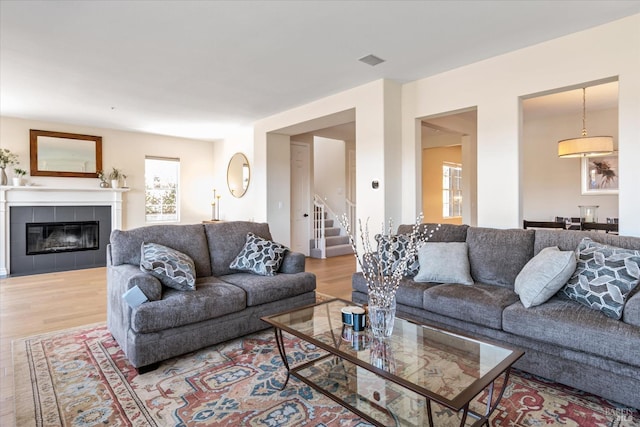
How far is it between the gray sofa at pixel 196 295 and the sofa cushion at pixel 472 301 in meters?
1.18

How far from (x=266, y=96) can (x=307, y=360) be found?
358 centimetres

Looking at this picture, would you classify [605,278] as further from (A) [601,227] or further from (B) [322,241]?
(B) [322,241]

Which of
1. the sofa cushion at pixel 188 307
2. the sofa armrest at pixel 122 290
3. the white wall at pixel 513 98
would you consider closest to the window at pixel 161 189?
the sofa armrest at pixel 122 290

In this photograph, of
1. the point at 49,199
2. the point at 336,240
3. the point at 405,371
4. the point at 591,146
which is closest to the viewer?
the point at 405,371

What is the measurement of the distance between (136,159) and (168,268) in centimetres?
513

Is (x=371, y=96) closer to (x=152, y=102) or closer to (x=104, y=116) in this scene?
(x=152, y=102)

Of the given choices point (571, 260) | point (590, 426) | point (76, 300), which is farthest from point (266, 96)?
point (590, 426)

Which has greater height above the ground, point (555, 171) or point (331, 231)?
point (555, 171)

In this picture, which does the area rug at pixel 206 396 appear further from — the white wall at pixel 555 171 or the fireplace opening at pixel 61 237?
the white wall at pixel 555 171

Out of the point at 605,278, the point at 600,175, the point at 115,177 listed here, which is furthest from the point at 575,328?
the point at 115,177

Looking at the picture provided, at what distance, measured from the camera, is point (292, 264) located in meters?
3.42

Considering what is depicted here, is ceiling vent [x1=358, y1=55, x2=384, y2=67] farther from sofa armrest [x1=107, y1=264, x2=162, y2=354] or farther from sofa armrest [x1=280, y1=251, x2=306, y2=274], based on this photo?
sofa armrest [x1=107, y1=264, x2=162, y2=354]

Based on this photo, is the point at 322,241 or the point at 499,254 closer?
the point at 499,254

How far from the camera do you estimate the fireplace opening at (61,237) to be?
588cm
